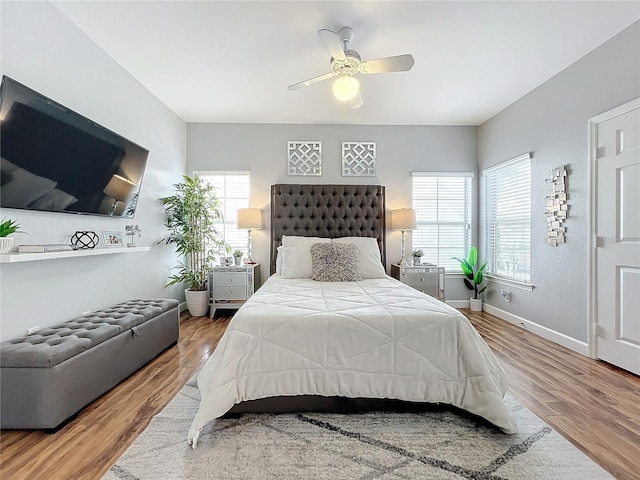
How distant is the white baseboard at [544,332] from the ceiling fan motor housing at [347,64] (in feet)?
10.9

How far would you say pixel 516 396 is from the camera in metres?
2.26

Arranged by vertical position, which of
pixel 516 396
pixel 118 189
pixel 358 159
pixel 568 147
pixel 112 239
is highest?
pixel 358 159

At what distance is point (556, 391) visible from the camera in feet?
7.62

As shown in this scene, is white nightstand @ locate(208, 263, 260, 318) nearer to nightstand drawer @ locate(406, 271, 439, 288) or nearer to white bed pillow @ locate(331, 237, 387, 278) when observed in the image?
white bed pillow @ locate(331, 237, 387, 278)

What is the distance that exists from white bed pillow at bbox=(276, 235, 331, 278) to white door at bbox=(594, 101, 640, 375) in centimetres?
267

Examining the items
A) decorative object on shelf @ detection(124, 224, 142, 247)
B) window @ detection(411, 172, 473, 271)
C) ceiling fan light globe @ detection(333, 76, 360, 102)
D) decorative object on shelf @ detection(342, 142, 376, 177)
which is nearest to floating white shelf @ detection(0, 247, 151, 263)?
decorative object on shelf @ detection(124, 224, 142, 247)

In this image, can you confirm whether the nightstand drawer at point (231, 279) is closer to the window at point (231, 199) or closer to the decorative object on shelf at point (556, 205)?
the window at point (231, 199)

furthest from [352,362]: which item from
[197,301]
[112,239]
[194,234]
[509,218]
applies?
[509,218]

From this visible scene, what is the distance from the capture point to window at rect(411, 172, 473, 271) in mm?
4949

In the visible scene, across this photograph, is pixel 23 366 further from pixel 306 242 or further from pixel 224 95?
pixel 224 95

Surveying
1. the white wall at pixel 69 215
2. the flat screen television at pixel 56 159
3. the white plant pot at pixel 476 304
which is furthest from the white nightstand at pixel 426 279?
the flat screen television at pixel 56 159

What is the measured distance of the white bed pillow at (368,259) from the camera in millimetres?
3643

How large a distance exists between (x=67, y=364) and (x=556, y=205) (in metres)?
4.42

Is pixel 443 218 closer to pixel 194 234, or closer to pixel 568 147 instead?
pixel 568 147
